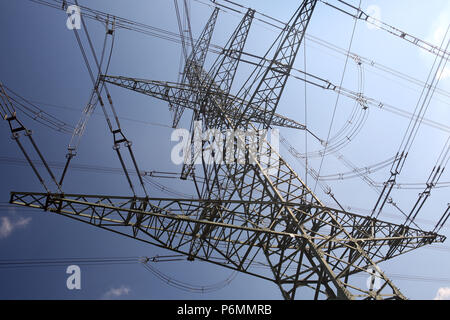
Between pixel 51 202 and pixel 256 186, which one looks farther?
pixel 256 186

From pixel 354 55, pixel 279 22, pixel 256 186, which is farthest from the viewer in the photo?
pixel 354 55

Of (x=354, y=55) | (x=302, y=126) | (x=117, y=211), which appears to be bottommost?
(x=117, y=211)

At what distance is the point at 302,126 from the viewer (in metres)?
18.2

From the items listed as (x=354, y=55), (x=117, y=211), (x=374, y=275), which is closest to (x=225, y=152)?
(x=117, y=211)

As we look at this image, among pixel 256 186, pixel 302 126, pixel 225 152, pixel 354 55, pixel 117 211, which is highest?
pixel 354 55

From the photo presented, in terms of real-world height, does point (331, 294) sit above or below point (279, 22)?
below

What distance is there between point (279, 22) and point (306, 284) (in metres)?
13.8
